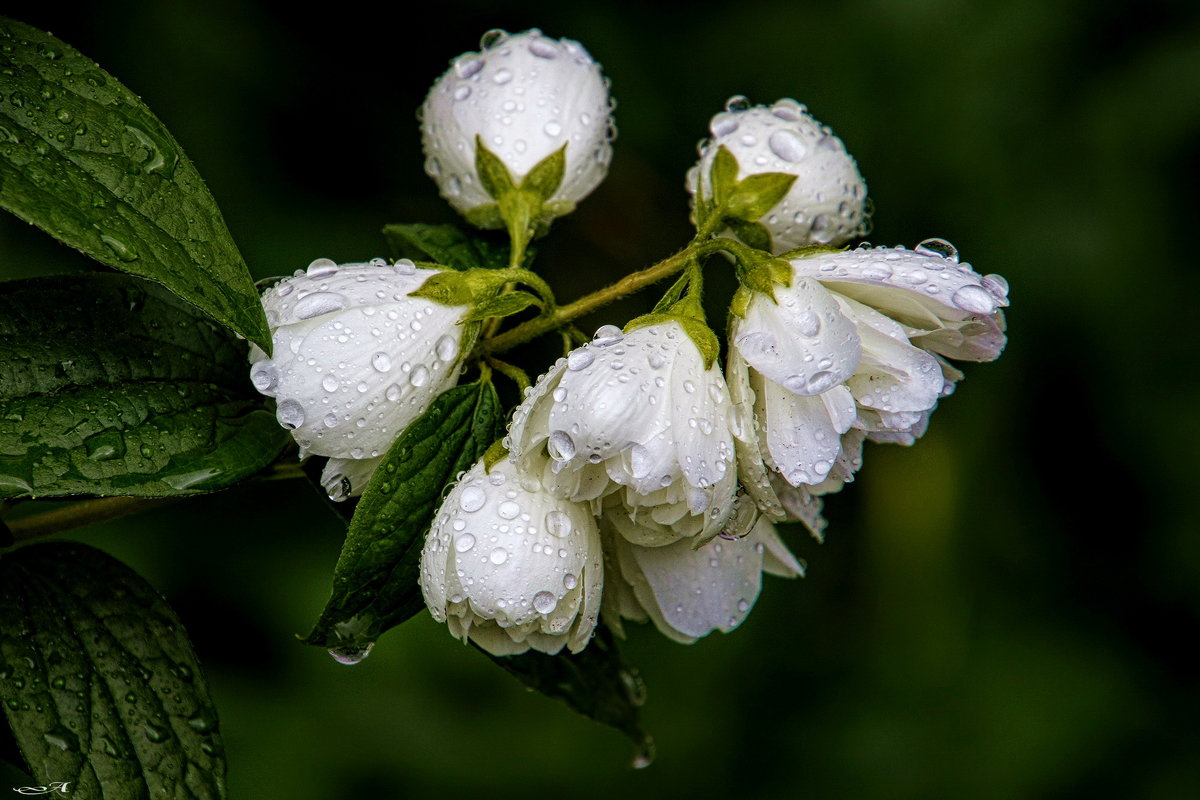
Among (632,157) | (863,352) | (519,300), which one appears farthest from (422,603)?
(632,157)

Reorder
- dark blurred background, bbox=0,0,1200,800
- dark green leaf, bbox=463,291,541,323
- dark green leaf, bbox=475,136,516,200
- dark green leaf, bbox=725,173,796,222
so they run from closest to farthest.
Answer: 1. dark green leaf, bbox=463,291,541,323
2. dark green leaf, bbox=725,173,796,222
3. dark green leaf, bbox=475,136,516,200
4. dark blurred background, bbox=0,0,1200,800

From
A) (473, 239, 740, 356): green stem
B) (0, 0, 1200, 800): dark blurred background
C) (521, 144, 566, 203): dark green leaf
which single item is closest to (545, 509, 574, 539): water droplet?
(473, 239, 740, 356): green stem

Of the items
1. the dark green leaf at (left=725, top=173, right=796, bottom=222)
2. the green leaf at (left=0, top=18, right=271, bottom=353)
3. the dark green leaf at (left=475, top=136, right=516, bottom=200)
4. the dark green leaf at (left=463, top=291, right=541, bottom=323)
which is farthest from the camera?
the dark green leaf at (left=475, top=136, right=516, bottom=200)

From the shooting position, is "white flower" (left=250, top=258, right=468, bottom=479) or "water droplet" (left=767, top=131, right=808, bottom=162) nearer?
"white flower" (left=250, top=258, right=468, bottom=479)

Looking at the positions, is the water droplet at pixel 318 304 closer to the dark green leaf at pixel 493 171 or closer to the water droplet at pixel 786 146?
the dark green leaf at pixel 493 171

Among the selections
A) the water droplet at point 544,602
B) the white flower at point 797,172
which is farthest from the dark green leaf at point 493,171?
the water droplet at point 544,602

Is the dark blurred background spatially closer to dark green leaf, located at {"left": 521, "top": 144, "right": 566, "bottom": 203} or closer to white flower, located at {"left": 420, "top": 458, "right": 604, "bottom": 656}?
dark green leaf, located at {"left": 521, "top": 144, "right": 566, "bottom": 203}
